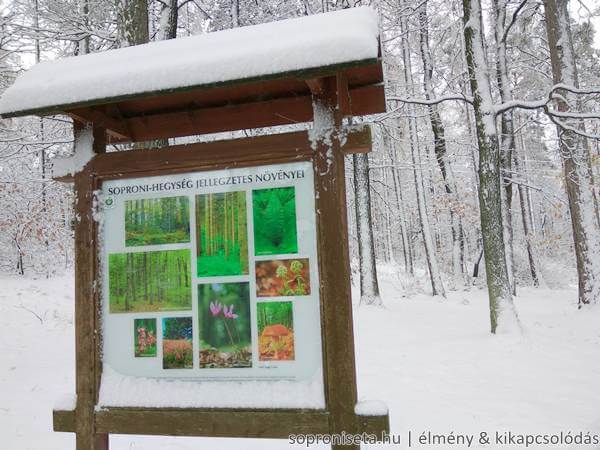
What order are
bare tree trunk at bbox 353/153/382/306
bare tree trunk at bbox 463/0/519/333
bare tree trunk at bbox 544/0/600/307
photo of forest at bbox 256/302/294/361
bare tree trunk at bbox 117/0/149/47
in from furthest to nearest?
bare tree trunk at bbox 353/153/382/306, bare tree trunk at bbox 544/0/600/307, bare tree trunk at bbox 463/0/519/333, bare tree trunk at bbox 117/0/149/47, photo of forest at bbox 256/302/294/361

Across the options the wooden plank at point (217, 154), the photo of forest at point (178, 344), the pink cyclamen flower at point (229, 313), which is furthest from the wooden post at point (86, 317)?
the pink cyclamen flower at point (229, 313)

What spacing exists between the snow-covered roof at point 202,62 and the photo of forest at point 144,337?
5.32ft

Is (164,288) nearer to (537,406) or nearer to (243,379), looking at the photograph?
(243,379)

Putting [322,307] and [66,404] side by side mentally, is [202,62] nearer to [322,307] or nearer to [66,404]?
[322,307]

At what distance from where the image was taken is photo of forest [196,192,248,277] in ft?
9.84

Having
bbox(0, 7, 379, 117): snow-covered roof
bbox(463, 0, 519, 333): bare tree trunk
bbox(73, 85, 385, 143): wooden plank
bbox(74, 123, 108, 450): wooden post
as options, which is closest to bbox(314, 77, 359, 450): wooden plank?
bbox(0, 7, 379, 117): snow-covered roof

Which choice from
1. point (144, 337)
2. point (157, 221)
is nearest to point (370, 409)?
point (144, 337)

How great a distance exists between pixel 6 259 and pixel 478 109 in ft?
56.0

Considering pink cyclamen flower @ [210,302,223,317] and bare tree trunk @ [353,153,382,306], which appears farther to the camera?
bare tree trunk @ [353,153,382,306]

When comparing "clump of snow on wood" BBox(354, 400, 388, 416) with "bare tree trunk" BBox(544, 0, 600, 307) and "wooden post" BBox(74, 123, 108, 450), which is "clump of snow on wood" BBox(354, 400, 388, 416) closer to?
"wooden post" BBox(74, 123, 108, 450)

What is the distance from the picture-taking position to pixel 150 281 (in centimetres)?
313

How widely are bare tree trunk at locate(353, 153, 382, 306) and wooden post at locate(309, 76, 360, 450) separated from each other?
9.10m

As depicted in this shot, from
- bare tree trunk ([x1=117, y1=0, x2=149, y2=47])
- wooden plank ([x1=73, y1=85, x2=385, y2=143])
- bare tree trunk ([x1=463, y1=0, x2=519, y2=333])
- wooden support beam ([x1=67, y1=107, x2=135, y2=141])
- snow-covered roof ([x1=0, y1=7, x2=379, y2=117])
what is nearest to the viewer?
snow-covered roof ([x1=0, y1=7, x2=379, y2=117])

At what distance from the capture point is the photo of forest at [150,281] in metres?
3.07
